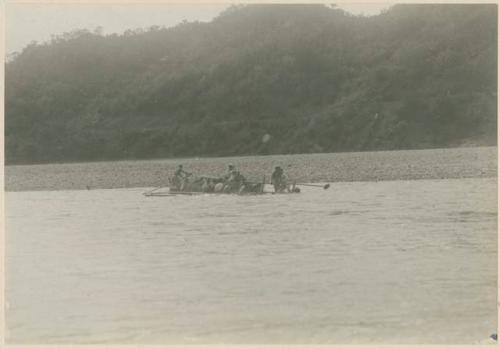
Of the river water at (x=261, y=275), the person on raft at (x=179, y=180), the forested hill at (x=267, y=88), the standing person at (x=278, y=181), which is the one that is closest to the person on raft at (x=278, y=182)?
the standing person at (x=278, y=181)

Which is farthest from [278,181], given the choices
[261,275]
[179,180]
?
[261,275]

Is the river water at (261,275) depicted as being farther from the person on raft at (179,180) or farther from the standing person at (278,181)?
the person on raft at (179,180)

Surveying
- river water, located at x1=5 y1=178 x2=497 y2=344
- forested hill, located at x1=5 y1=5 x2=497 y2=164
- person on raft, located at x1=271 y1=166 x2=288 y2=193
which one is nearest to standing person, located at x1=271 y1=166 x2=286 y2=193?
person on raft, located at x1=271 y1=166 x2=288 y2=193

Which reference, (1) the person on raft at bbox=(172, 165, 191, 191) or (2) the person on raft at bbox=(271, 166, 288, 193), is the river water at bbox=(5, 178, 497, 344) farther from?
(1) the person on raft at bbox=(172, 165, 191, 191)

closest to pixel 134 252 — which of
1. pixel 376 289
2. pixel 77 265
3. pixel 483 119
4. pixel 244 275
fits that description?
pixel 77 265

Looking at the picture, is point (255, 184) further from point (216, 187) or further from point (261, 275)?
point (261, 275)
